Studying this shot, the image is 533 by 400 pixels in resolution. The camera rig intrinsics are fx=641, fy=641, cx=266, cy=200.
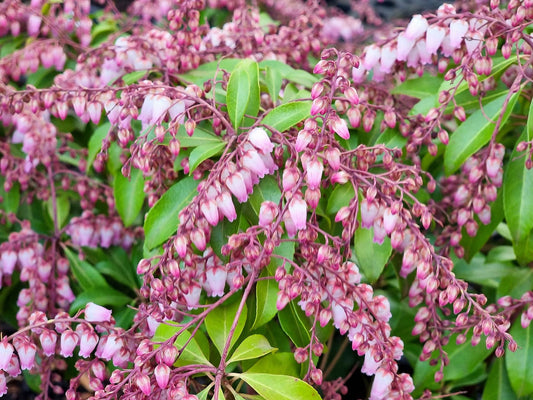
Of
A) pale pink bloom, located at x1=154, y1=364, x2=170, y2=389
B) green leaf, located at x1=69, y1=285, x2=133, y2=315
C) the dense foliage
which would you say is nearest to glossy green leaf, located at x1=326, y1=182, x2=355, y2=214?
the dense foliage

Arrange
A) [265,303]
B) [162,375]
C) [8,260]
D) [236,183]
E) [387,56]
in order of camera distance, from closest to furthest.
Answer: [162,375] < [236,183] < [265,303] < [387,56] < [8,260]

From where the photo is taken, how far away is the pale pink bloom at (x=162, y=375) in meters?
0.99

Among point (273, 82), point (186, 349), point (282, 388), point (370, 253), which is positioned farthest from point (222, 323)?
point (273, 82)

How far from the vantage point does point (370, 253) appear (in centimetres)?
128

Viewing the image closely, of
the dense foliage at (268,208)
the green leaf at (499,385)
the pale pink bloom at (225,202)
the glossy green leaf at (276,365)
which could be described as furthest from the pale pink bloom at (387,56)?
the green leaf at (499,385)

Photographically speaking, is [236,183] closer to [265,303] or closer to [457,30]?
[265,303]

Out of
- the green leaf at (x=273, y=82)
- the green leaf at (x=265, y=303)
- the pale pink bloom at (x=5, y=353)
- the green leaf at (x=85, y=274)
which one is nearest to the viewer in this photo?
the pale pink bloom at (x=5, y=353)

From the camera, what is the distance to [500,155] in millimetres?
1388

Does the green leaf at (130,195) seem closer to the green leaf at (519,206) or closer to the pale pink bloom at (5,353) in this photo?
the pale pink bloom at (5,353)

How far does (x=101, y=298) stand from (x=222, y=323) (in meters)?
0.52

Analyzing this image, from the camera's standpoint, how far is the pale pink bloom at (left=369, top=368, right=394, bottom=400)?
110 cm

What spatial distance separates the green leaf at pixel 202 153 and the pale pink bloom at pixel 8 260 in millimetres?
654

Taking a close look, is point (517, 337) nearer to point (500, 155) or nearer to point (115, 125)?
point (500, 155)

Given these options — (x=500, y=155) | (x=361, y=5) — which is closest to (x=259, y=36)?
(x=500, y=155)
